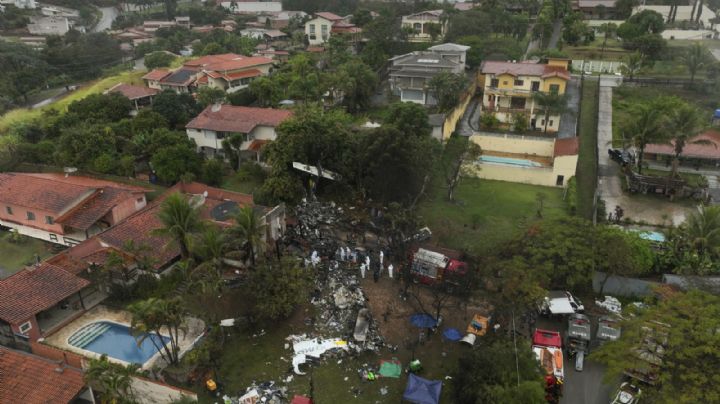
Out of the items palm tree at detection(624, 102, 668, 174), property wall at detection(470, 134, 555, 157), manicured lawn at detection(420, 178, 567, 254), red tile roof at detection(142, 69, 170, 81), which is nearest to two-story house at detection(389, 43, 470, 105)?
property wall at detection(470, 134, 555, 157)

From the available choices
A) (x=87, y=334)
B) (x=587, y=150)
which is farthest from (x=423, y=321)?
(x=587, y=150)

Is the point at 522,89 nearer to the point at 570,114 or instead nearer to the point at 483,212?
the point at 570,114

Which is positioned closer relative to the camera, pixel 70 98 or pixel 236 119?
pixel 236 119

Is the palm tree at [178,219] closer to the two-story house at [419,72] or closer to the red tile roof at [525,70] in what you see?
the two-story house at [419,72]

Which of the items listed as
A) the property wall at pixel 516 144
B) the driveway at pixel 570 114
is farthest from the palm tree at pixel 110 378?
the driveway at pixel 570 114

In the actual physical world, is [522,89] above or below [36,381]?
above

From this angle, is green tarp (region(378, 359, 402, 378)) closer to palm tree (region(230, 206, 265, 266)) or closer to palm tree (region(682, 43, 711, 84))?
palm tree (region(230, 206, 265, 266))
